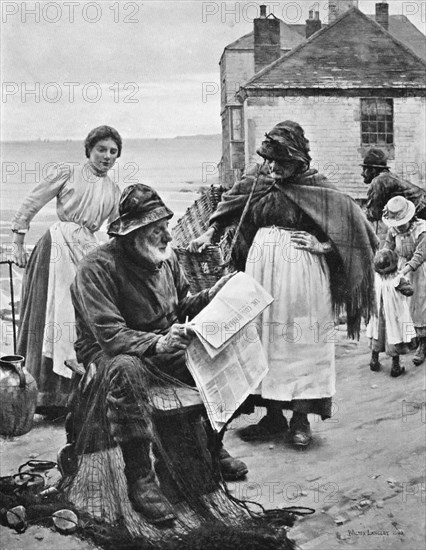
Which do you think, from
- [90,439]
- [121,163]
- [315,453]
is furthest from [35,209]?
[315,453]

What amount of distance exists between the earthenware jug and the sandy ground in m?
0.11

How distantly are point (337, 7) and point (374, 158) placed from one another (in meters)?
0.82

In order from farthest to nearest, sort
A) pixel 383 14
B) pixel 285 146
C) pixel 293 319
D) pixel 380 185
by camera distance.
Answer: pixel 383 14, pixel 380 185, pixel 293 319, pixel 285 146

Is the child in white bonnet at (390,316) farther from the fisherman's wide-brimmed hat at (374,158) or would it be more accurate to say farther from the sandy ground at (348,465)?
the fisherman's wide-brimmed hat at (374,158)

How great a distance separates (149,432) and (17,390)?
0.68 meters

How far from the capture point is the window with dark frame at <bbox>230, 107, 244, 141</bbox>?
15.5 feet

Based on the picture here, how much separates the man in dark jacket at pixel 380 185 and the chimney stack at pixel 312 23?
672 millimetres

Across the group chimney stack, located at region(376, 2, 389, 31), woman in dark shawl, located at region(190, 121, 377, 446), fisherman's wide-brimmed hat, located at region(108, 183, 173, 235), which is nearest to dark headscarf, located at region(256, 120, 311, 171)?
woman in dark shawl, located at region(190, 121, 377, 446)

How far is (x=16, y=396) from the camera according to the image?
15.1 ft

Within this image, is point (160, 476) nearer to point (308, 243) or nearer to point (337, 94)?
point (308, 243)

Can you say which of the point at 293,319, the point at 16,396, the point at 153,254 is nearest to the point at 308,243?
the point at 293,319

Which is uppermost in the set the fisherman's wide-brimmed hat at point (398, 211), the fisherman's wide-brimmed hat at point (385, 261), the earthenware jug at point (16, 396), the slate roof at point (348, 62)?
the slate roof at point (348, 62)

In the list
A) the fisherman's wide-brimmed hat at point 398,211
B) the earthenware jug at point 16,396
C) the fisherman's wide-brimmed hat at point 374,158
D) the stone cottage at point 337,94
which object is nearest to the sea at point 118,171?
the stone cottage at point 337,94

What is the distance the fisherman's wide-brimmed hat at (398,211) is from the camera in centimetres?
484
